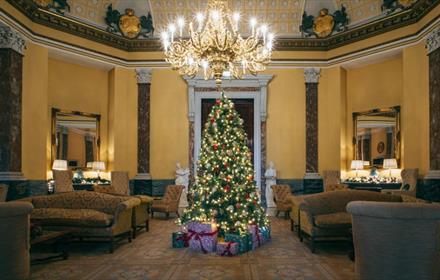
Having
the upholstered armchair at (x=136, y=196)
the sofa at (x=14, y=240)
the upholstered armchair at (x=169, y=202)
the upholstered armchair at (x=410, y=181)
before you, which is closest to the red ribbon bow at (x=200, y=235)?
the upholstered armchair at (x=136, y=196)

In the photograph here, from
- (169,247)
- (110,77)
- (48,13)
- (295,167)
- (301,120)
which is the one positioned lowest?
(169,247)

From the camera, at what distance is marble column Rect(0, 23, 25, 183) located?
9812 mm

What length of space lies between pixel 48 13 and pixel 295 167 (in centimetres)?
811

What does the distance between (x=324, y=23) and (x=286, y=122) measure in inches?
125

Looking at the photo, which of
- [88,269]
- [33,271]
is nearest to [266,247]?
[88,269]

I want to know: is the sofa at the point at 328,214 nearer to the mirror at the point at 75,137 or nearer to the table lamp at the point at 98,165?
the table lamp at the point at 98,165

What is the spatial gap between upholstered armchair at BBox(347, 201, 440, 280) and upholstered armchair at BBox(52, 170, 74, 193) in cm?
893

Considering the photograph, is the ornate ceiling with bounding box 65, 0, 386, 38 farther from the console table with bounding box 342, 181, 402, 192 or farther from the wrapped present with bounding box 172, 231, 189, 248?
the wrapped present with bounding box 172, 231, 189, 248

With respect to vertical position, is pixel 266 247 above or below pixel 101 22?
below

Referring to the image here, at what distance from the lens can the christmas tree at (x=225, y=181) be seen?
24.9 feet

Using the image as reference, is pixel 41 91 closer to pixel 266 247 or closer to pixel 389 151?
pixel 266 247

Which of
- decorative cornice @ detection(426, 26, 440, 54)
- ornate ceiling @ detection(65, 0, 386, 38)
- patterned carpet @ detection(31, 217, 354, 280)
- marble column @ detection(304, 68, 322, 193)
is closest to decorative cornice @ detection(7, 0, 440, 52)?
ornate ceiling @ detection(65, 0, 386, 38)

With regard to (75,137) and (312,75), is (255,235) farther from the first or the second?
(312,75)

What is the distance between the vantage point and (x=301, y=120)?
1381 cm
